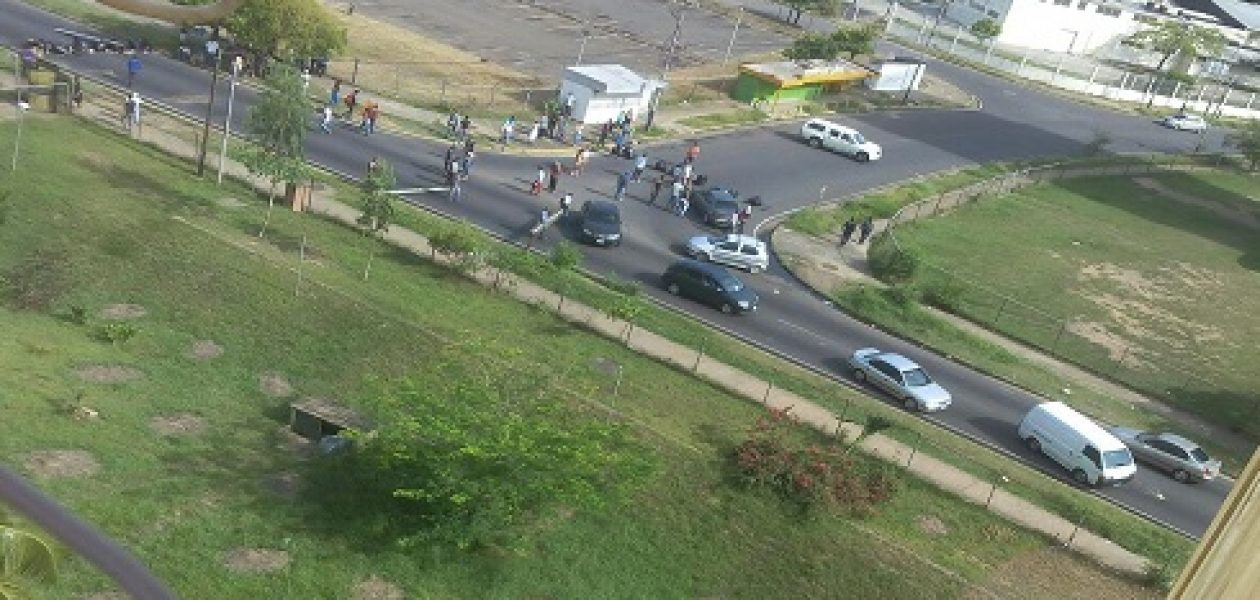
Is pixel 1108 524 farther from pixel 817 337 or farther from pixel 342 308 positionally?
pixel 342 308

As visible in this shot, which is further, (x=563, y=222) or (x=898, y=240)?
(x=898, y=240)

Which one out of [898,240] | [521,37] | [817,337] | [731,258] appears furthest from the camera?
[521,37]

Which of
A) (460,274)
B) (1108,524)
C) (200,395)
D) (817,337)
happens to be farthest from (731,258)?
(200,395)

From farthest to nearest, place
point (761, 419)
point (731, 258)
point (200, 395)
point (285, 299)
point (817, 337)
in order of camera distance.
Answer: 1. point (731, 258)
2. point (817, 337)
3. point (285, 299)
4. point (761, 419)
5. point (200, 395)

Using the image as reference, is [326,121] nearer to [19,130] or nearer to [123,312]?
[19,130]

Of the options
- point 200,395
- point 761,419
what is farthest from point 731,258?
point 200,395

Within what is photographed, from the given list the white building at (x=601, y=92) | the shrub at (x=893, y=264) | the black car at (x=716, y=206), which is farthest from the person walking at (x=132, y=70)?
the shrub at (x=893, y=264)

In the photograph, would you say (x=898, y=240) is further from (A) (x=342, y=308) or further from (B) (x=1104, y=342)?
(A) (x=342, y=308)

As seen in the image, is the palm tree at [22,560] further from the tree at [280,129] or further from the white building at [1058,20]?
the white building at [1058,20]
